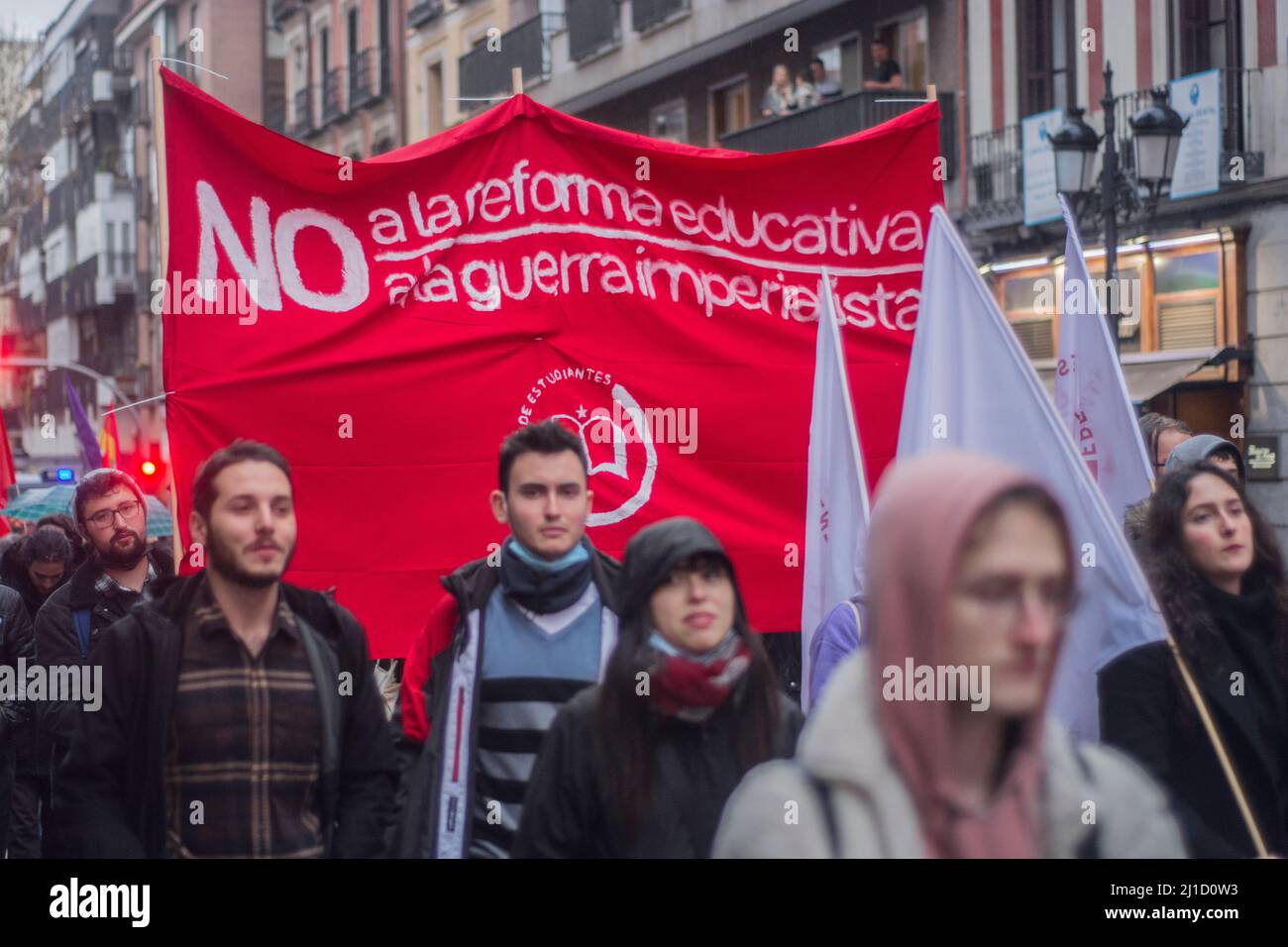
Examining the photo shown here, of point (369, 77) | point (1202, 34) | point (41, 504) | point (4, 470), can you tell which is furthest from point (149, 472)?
point (369, 77)

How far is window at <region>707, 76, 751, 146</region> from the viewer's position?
25750 millimetres

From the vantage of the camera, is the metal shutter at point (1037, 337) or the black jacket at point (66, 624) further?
the metal shutter at point (1037, 337)

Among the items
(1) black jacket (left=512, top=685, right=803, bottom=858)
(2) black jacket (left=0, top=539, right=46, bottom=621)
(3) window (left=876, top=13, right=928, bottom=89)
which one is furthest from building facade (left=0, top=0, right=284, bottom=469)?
(1) black jacket (left=512, top=685, right=803, bottom=858)

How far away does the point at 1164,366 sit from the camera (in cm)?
1880

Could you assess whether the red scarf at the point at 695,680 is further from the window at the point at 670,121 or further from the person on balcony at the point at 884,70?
the window at the point at 670,121

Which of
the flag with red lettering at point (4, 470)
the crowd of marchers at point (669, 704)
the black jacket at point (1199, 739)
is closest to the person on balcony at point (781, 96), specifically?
the flag with red lettering at point (4, 470)

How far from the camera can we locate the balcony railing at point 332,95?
4231 centimetres

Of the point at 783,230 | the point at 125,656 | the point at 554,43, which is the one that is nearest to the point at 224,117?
the point at 783,230

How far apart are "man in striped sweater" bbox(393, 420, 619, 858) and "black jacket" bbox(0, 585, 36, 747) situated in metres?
2.69

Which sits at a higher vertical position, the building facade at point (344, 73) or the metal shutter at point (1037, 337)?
the building facade at point (344, 73)

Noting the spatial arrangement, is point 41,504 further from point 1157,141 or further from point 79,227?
point 79,227
